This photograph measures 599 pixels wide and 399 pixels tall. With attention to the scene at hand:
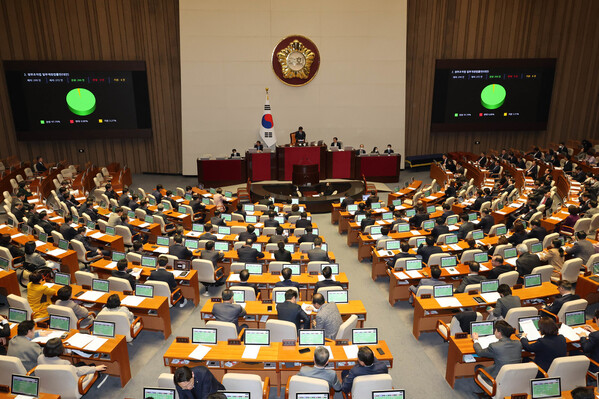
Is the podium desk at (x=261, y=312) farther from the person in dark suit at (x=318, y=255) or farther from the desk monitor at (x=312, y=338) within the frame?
the person in dark suit at (x=318, y=255)

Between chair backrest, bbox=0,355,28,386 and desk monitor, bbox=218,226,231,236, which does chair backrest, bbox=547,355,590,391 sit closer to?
chair backrest, bbox=0,355,28,386

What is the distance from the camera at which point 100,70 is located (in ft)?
69.3

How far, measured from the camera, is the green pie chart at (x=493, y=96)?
23.0 meters

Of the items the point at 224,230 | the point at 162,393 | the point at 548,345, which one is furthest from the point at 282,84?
the point at 162,393

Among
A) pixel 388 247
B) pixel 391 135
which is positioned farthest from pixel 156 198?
pixel 391 135

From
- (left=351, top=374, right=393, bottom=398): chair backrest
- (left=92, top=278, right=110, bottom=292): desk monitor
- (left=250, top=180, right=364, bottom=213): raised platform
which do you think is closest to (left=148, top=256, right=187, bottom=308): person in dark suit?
(left=92, top=278, right=110, bottom=292): desk monitor

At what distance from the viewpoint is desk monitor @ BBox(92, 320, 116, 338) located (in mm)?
7012

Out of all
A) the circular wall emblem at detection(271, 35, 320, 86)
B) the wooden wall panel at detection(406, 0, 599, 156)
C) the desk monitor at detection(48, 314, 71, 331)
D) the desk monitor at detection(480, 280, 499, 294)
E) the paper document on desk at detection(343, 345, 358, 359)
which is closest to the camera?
the paper document on desk at detection(343, 345, 358, 359)

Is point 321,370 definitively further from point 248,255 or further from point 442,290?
point 248,255

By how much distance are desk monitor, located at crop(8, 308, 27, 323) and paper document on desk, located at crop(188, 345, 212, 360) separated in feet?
11.1

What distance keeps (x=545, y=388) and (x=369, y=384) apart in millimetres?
2296

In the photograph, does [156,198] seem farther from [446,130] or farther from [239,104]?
[446,130]

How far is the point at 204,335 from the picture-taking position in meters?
6.76

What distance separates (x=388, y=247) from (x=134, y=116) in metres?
16.4
